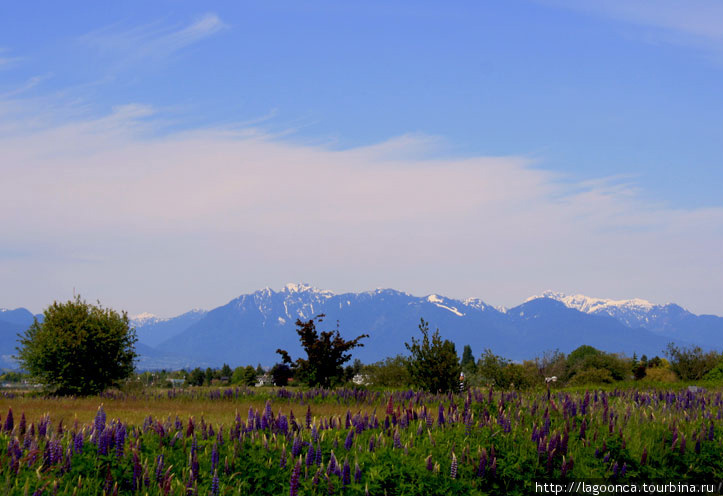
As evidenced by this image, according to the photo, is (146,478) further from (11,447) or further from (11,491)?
(11,447)

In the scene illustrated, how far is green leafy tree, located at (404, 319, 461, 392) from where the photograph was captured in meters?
22.0

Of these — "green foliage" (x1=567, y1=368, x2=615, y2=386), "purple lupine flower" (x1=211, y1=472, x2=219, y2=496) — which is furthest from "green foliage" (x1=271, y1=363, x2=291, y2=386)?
"purple lupine flower" (x1=211, y1=472, x2=219, y2=496)

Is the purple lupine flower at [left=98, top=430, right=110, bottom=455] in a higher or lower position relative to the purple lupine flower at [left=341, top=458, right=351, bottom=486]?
higher

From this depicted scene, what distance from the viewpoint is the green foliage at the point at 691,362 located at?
37.7 meters

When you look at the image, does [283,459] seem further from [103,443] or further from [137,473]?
[103,443]

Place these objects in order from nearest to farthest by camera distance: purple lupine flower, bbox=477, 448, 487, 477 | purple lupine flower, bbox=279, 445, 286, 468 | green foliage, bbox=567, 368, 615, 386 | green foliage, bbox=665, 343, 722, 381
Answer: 1. purple lupine flower, bbox=279, 445, 286, 468
2. purple lupine flower, bbox=477, 448, 487, 477
3. green foliage, bbox=665, 343, 722, 381
4. green foliage, bbox=567, 368, 615, 386

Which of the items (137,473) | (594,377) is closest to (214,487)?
(137,473)

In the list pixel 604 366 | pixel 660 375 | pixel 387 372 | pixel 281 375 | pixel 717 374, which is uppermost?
pixel 717 374

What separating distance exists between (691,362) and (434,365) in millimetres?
23898

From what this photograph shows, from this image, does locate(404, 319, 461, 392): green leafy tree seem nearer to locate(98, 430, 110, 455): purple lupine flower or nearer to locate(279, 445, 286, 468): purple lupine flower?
locate(279, 445, 286, 468): purple lupine flower

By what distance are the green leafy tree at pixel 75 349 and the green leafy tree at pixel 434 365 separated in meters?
11.8

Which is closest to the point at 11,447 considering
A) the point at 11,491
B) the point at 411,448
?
the point at 11,491

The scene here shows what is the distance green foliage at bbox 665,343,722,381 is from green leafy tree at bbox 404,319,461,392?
21.9 m

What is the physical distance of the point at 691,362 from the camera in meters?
38.5
